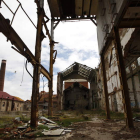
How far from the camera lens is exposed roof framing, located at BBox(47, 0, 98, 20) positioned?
10.7m

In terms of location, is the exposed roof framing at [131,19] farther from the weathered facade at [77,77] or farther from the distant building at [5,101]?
the distant building at [5,101]

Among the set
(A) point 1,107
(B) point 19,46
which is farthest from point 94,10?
(A) point 1,107

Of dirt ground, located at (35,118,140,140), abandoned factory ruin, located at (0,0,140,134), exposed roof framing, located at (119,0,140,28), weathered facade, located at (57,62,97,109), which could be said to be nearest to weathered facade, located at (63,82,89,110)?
weathered facade, located at (57,62,97,109)

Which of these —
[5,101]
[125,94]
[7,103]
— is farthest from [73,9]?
[7,103]

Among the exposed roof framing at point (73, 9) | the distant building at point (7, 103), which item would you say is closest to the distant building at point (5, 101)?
the distant building at point (7, 103)

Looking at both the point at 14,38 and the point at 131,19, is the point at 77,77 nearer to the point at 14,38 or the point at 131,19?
the point at 131,19

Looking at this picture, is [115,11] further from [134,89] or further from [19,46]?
[134,89]

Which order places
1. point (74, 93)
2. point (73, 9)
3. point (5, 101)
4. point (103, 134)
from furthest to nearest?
point (74, 93) → point (5, 101) → point (73, 9) → point (103, 134)

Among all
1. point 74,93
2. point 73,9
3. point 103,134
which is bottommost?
point 103,134

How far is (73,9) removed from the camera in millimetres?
11516

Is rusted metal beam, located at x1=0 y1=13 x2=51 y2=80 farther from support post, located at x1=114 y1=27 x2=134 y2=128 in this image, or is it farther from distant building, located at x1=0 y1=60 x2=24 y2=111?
distant building, located at x1=0 y1=60 x2=24 y2=111

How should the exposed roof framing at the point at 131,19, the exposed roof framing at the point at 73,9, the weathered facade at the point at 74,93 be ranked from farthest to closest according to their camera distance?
the weathered facade at the point at 74,93 → the exposed roof framing at the point at 73,9 → the exposed roof framing at the point at 131,19

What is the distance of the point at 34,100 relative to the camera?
658 cm

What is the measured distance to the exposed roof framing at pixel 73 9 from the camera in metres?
10.7
